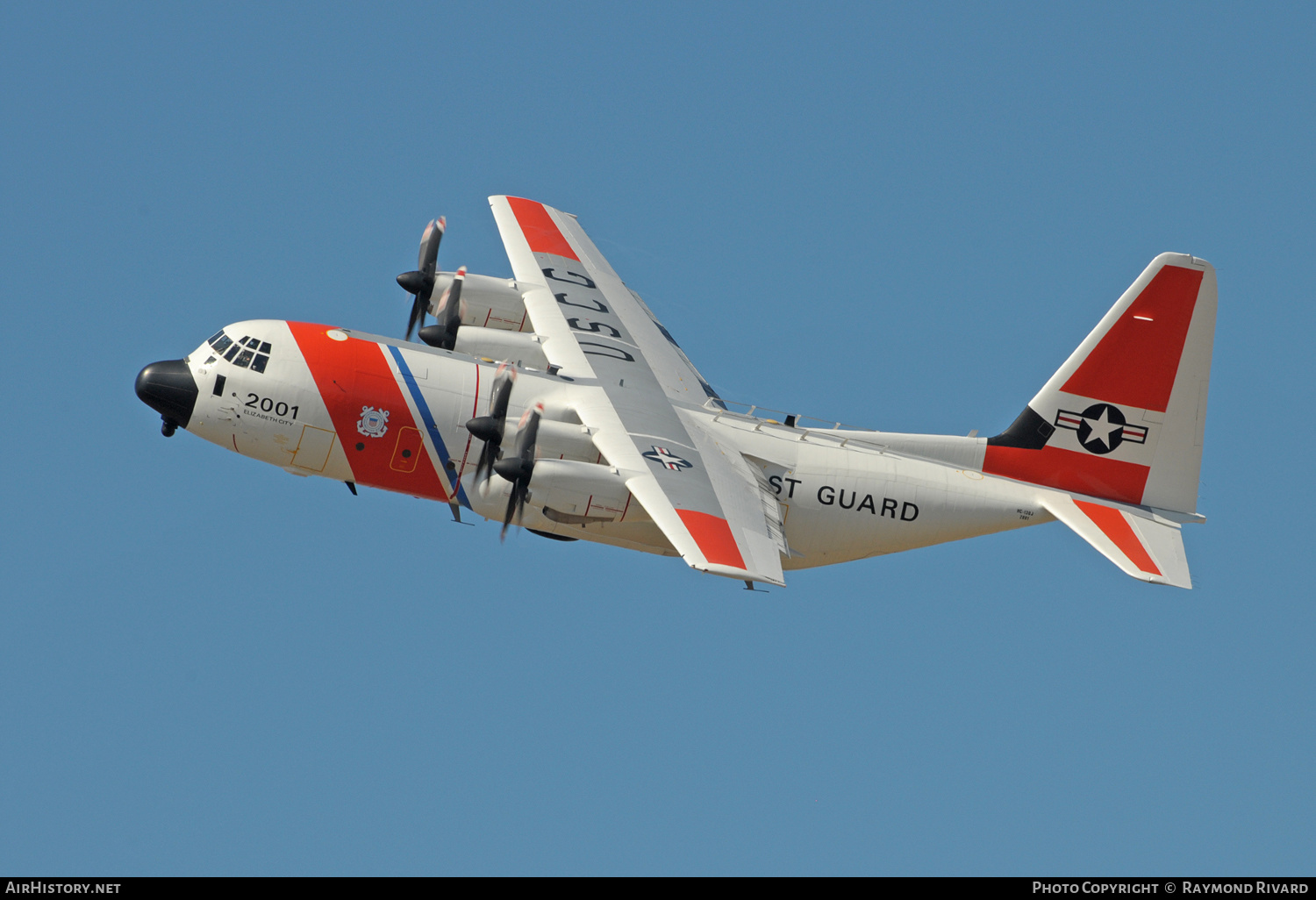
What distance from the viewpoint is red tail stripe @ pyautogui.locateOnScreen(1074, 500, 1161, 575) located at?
29484mm

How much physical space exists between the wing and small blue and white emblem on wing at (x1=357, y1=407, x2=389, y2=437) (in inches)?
163

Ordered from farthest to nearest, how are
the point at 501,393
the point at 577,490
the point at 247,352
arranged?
the point at 247,352 < the point at 501,393 < the point at 577,490

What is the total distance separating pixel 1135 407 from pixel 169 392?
21874 mm

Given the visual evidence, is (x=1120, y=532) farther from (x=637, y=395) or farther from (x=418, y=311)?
(x=418, y=311)

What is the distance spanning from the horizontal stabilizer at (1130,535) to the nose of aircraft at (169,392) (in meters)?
19.3

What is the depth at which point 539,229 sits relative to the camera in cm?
3803

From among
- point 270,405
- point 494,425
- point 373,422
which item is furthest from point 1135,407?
point 270,405

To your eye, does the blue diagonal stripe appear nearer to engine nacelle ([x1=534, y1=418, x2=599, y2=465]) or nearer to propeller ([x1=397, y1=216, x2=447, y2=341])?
engine nacelle ([x1=534, y1=418, x2=599, y2=465])

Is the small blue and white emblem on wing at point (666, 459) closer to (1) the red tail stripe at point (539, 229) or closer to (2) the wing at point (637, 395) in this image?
(2) the wing at point (637, 395)

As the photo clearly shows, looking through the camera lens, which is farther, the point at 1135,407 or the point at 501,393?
the point at 1135,407

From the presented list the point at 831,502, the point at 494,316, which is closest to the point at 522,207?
the point at 494,316

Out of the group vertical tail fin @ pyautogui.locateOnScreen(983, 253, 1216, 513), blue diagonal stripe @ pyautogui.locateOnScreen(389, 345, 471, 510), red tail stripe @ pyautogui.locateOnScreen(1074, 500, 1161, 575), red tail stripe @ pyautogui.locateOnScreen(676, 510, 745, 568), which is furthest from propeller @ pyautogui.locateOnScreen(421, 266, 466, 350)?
red tail stripe @ pyautogui.locateOnScreen(1074, 500, 1161, 575)

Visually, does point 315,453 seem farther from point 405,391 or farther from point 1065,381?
point 1065,381
